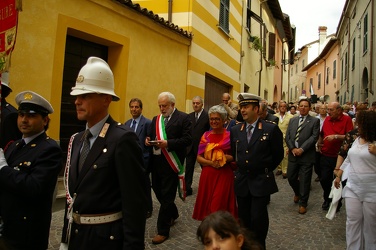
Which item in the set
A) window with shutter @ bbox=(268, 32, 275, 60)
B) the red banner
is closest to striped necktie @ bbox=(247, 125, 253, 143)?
the red banner

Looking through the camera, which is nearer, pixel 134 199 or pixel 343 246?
pixel 134 199

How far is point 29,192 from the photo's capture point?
2549 millimetres

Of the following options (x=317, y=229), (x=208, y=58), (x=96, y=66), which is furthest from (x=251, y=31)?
(x=96, y=66)

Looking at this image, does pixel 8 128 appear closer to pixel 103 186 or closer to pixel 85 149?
pixel 85 149

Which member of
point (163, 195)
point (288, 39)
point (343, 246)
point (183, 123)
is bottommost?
point (343, 246)

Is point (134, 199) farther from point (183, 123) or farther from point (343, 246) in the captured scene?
point (343, 246)

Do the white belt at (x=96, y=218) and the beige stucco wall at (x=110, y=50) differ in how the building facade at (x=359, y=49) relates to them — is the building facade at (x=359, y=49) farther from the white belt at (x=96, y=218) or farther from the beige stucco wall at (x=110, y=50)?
the white belt at (x=96, y=218)

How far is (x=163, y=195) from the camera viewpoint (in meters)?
4.95

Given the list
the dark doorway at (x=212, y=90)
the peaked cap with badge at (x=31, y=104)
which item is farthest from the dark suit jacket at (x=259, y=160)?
the dark doorway at (x=212, y=90)

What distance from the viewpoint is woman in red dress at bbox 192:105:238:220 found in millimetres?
4516

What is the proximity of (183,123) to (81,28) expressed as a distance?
9.20 feet

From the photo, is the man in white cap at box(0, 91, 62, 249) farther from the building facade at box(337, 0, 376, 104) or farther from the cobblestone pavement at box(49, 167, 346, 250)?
the building facade at box(337, 0, 376, 104)

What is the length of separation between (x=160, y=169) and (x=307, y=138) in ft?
10.4

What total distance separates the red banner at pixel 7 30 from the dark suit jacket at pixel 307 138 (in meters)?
5.23
